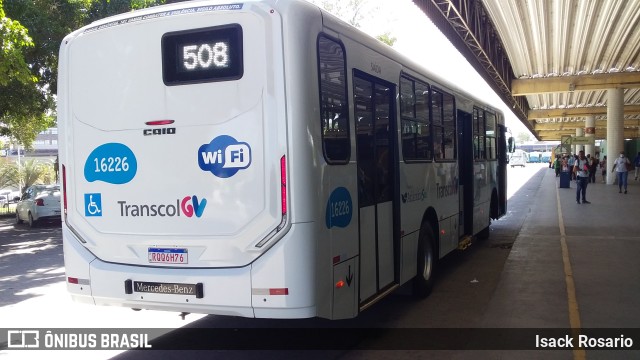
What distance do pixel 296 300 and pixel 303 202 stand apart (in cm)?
78

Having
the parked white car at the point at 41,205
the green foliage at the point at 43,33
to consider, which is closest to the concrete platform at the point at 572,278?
the green foliage at the point at 43,33

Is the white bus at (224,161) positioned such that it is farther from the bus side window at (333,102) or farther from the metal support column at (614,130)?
the metal support column at (614,130)

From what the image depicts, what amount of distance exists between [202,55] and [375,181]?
7.14ft

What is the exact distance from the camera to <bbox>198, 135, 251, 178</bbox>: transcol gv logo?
455 centimetres

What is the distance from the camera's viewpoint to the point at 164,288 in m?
4.79

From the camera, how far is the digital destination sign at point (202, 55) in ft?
15.1

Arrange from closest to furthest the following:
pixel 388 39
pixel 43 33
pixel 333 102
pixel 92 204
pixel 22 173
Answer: pixel 333 102 < pixel 92 204 < pixel 43 33 < pixel 388 39 < pixel 22 173

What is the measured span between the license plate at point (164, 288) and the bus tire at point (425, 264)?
11.1 ft

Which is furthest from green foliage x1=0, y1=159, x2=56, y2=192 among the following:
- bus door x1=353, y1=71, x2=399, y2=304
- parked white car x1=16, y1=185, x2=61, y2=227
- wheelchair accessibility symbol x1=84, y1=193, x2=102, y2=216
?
bus door x1=353, y1=71, x2=399, y2=304

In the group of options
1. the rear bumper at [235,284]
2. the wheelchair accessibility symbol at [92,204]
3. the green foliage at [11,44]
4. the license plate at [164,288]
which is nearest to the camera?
the rear bumper at [235,284]

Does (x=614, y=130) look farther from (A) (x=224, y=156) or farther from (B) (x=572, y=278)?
(A) (x=224, y=156)

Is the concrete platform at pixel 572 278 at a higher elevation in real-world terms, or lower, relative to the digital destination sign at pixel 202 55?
lower

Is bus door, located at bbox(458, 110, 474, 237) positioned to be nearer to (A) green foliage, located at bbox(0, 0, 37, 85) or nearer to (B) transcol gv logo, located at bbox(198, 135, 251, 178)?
(B) transcol gv logo, located at bbox(198, 135, 251, 178)

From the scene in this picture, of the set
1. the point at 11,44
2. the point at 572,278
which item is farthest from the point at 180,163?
the point at 11,44
